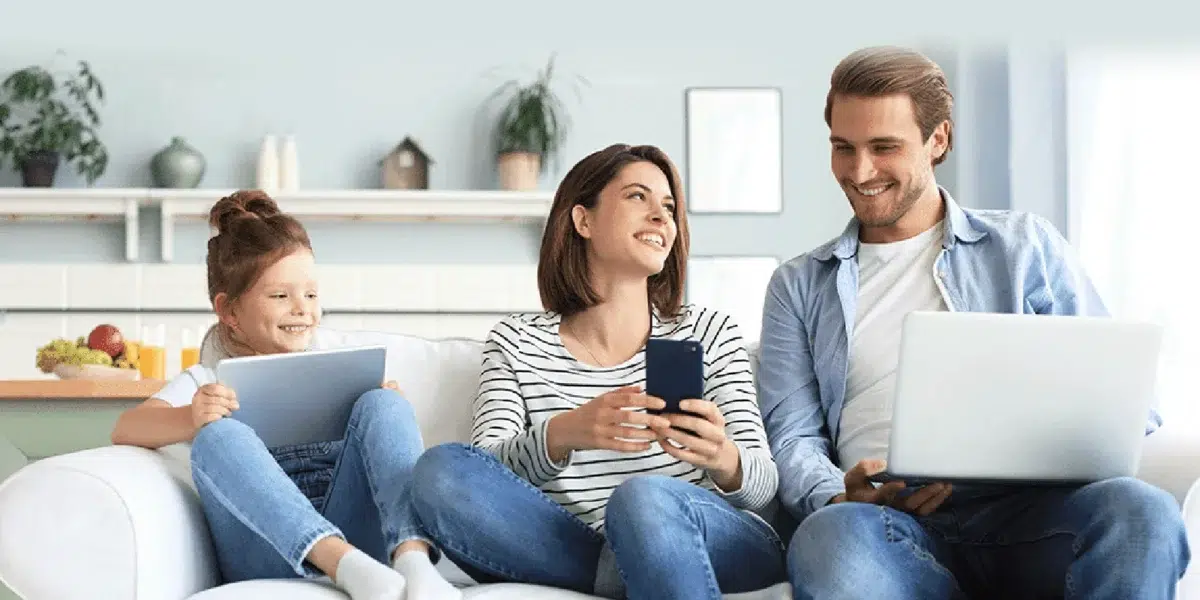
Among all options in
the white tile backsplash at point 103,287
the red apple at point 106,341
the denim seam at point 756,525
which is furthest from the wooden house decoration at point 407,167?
the denim seam at point 756,525

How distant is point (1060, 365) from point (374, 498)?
1.01 metres

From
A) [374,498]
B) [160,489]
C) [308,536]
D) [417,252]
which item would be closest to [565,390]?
[374,498]

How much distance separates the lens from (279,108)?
18.5 ft

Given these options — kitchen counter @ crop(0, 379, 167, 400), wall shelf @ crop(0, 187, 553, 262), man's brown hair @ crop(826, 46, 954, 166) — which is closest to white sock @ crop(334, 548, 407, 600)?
man's brown hair @ crop(826, 46, 954, 166)

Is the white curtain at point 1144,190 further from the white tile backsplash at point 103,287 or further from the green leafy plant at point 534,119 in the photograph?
the white tile backsplash at point 103,287

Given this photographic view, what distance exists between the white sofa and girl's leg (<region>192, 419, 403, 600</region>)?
38 millimetres

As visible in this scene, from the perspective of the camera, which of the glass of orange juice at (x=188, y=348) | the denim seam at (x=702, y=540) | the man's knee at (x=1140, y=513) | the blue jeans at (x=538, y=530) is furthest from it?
the glass of orange juice at (x=188, y=348)

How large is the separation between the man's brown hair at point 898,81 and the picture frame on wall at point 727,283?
11.0 feet

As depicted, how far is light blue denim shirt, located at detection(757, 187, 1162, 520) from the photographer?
88.7 inches

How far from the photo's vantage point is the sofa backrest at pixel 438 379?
236 centimetres

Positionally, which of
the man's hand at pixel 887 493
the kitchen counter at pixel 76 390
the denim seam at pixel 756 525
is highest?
the kitchen counter at pixel 76 390

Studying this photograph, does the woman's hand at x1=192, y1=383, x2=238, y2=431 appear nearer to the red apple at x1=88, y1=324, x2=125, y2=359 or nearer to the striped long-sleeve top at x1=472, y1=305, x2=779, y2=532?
the striped long-sleeve top at x1=472, y1=305, x2=779, y2=532

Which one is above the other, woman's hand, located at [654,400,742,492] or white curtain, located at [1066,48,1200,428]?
white curtain, located at [1066,48,1200,428]

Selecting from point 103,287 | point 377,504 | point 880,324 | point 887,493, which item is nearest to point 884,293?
point 880,324
